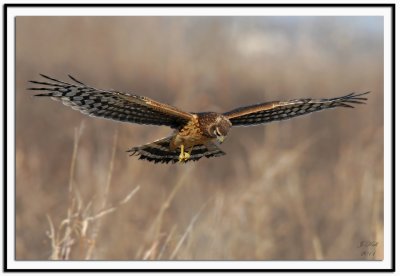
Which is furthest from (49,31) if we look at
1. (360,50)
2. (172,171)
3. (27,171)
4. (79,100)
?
(79,100)

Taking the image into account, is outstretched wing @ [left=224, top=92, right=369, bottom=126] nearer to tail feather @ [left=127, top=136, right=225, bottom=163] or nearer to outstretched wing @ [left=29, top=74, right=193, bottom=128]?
tail feather @ [left=127, top=136, right=225, bottom=163]

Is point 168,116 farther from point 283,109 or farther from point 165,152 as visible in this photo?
point 283,109

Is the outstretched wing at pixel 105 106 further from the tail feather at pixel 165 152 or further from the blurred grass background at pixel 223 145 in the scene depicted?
the blurred grass background at pixel 223 145

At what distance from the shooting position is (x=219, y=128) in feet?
14.5

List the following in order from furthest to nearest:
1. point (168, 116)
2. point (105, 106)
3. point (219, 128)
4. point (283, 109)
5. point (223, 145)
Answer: point (223, 145) → point (283, 109) → point (105, 106) → point (168, 116) → point (219, 128)

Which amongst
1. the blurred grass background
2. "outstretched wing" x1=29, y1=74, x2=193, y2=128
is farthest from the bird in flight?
the blurred grass background

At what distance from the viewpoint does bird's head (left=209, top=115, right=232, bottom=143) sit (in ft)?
14.5

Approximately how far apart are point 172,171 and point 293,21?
3.36m

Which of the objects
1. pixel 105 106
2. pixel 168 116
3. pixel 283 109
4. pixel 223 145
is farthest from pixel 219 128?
pixel 223 145

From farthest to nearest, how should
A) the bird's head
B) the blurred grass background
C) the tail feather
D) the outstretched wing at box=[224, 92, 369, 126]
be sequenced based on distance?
the blurred grass background → the outstretched wing at box=[224, 92, 369, 126] → the tail feather → the bird's head

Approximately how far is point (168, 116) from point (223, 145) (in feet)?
25.3

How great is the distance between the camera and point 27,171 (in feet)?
32.8
